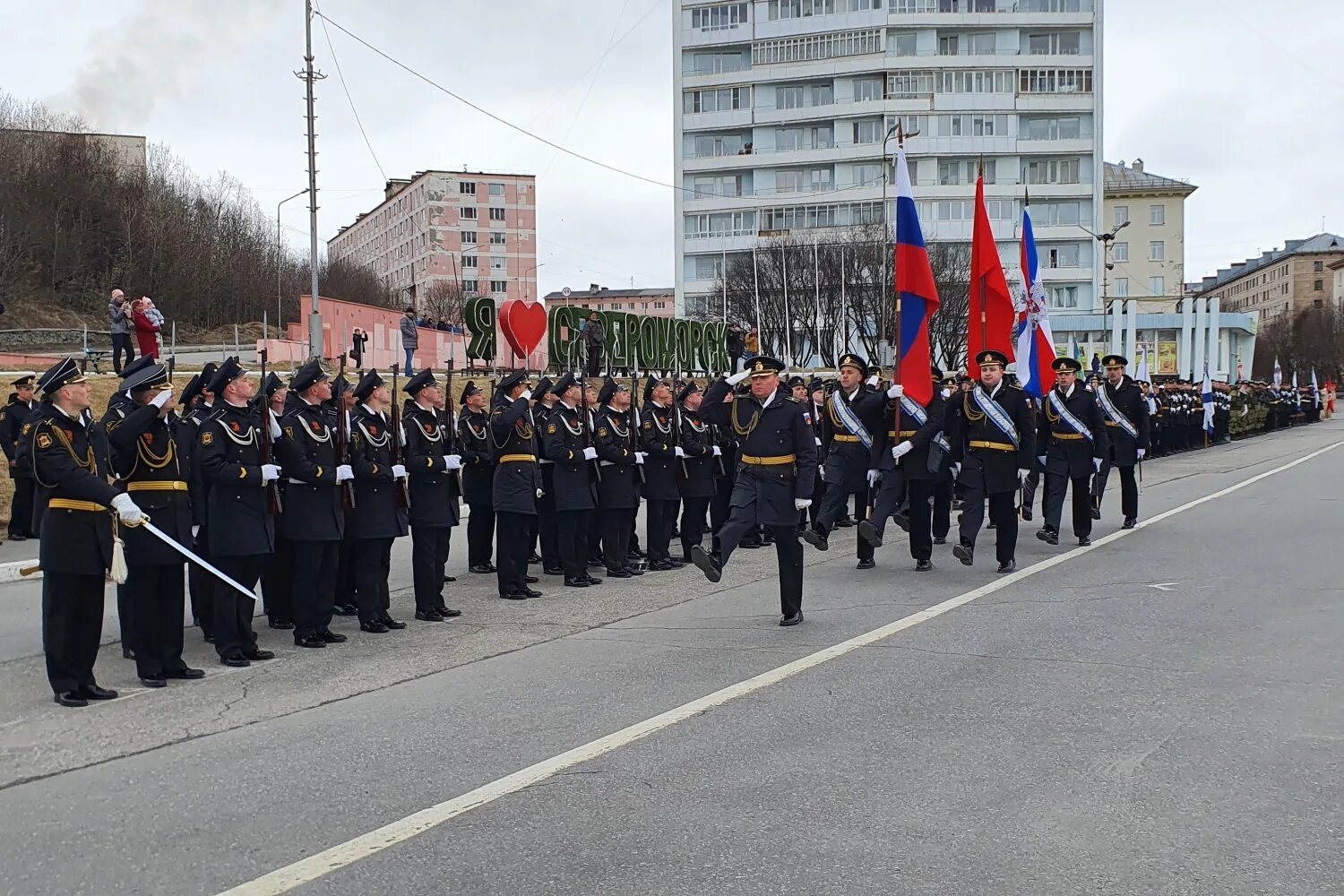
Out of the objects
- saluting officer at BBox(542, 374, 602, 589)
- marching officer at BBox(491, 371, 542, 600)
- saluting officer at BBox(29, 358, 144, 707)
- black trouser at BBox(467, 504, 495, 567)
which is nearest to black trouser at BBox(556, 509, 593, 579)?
saluting officer at BBox(542, 374, 602, 589)

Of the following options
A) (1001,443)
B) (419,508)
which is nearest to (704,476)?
(1001,443)

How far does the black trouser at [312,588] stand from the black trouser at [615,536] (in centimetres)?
354

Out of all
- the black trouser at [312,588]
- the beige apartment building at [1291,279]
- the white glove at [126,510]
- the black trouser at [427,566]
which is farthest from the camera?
the beige apartment building at [1291,279]

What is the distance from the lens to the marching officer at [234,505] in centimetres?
802

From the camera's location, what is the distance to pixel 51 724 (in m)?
6.45

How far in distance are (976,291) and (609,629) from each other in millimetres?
7586

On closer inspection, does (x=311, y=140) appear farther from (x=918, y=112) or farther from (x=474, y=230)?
(x=474, y=230)

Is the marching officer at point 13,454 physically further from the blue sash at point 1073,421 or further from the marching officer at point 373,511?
the blue sash at point 1073,421

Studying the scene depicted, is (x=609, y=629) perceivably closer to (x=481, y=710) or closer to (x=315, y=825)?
(x=481, y=710)

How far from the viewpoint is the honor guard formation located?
7.33m

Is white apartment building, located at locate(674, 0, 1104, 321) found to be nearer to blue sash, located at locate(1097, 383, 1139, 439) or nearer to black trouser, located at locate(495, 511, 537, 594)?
blue sash, located at locate(1097, 383, 1139, 439)

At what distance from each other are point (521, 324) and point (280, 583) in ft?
52.9

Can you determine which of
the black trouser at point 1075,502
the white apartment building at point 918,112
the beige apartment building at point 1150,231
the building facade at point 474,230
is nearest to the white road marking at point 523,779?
the black trouser at point 1075,502

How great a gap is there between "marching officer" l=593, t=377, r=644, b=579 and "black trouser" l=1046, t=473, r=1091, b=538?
4.77m
